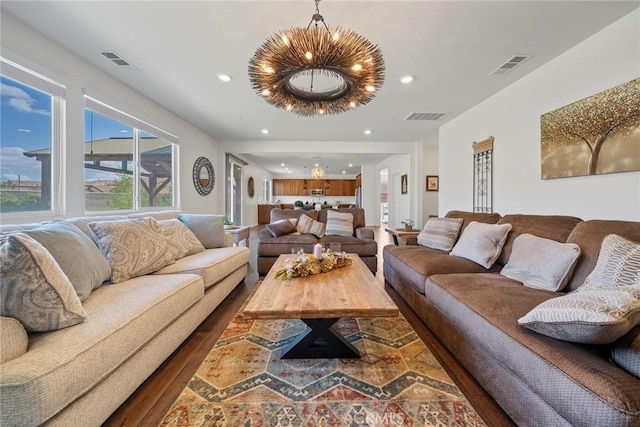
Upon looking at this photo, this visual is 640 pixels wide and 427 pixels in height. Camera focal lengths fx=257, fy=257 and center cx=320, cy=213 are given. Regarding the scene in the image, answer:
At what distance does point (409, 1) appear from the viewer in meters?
1.86

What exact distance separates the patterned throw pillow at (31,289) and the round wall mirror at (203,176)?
4058 millimetres

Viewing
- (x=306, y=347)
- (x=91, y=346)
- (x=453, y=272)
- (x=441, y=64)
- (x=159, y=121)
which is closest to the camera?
(x=91, y=346)

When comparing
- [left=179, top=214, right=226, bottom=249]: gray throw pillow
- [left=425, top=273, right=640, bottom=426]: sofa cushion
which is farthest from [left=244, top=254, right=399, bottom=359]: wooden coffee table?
[left=179, top=214, right=226, bottom=249]: gray throw pillow

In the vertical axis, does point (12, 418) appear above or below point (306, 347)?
above

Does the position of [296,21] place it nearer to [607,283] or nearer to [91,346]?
[91,346]

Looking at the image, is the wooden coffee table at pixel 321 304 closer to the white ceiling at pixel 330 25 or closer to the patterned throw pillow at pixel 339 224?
the patterned throw pillow at pixel 339 224

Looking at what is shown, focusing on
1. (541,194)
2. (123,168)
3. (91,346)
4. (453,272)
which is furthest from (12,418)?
(541,194)

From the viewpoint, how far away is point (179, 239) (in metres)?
2.79

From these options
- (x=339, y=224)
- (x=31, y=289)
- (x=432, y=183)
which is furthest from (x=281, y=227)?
(x=432, y=183)

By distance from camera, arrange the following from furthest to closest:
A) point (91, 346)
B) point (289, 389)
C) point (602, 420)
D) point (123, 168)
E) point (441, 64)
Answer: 1. point (123, 168)
2. point (441, 64)
3. point (289, 389)
4. point (91, 346)
5. point (602, 420)

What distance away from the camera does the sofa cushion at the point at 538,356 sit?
0.88 metres

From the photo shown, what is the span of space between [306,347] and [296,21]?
253 cm

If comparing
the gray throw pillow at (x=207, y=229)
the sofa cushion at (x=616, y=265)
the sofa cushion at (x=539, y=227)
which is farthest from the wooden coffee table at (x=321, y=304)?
the gray throw pillow at (x=207, y=229)

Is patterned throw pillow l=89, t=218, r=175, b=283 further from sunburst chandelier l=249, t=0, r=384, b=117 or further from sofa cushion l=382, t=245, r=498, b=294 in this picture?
sofa cushion l=382, t=245, r=498, b=294
